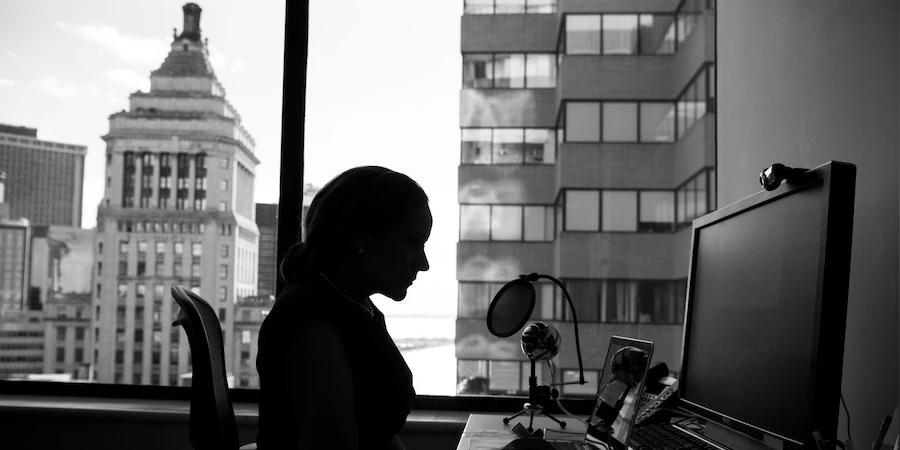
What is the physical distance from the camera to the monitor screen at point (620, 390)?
129 cm

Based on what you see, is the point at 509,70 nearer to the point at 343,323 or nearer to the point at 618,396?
the point at 618,396

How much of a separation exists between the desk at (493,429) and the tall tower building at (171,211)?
1.63 metres

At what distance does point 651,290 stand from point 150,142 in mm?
2537

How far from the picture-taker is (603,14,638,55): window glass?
135 inches

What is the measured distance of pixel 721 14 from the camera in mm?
2562

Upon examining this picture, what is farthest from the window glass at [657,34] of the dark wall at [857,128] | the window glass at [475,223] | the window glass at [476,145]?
the dark wall at [857,128]

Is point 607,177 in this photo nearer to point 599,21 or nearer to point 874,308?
point 599,21

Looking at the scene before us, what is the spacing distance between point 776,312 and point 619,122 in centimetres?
→ 232

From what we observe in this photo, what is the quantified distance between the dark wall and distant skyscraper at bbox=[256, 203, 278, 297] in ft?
6.20

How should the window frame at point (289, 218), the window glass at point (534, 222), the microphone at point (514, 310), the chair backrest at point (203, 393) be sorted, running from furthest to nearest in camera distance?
the window glass at point (534, 222) < the window frame at point (289, 218) < the microphone at point (514, 310) < the chair backrest at point (203, 393)

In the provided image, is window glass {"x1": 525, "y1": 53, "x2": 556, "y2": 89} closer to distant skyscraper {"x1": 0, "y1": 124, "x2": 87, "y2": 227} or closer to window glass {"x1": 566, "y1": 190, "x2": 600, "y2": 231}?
window glass {"x1": 566, "y1": 190, "x2": 600, "y2": 231}

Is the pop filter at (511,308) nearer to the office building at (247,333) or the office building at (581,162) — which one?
the office building at (581,162)

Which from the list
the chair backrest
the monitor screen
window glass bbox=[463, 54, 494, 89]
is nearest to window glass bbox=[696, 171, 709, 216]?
window glass bbox=[463, 54, 494, 89]

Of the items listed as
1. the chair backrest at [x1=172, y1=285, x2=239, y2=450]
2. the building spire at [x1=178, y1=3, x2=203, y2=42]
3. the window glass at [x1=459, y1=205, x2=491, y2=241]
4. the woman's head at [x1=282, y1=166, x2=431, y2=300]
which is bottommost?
the chair backrest at [x1=172, y1=285, x2=239, y2=450]
